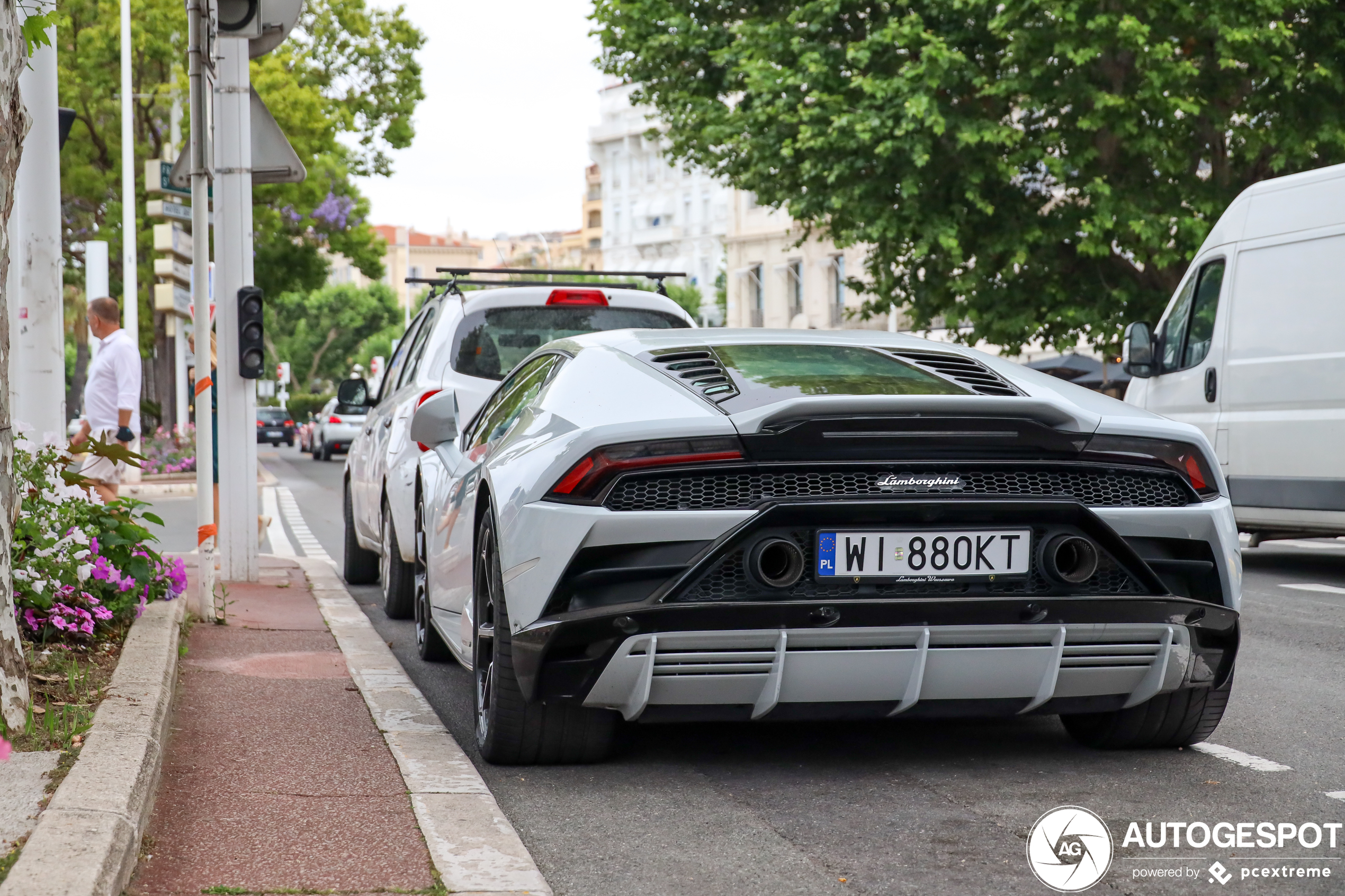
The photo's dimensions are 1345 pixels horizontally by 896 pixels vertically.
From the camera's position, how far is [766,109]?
883 inches

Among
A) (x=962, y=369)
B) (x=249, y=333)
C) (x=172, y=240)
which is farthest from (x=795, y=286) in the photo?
(x=962, y=369)

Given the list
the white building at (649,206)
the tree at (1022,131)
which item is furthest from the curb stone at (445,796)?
the white building at (649,206)

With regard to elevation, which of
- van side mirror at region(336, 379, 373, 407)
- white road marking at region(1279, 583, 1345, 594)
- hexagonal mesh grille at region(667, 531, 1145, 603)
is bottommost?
white road marking at region(1279, 583, 1345, 594)

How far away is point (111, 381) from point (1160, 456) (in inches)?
350

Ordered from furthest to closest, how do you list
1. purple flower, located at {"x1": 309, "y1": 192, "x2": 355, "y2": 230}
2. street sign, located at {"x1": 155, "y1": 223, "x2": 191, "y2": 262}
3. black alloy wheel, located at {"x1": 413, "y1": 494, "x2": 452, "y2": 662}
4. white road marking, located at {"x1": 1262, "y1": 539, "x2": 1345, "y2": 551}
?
purple flower, located at {"x1": 309, "y1": 192, "x2": 355, "y2": 230} → street sign, located at {"x1": 155, "y1": 223, "x2": 191, "y2": 262} → white road marking, located at {"x1": 1262, "y1": 539, "x2": 1345, "y2": 551} → black alloy wheel, located at {"x1": 413, "y1": 494, "x2": 452, "y2": 662}

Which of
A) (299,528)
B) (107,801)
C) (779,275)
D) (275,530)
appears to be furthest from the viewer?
(779,275)

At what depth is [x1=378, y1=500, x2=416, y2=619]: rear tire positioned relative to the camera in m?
8.69

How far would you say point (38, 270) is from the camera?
316 inches

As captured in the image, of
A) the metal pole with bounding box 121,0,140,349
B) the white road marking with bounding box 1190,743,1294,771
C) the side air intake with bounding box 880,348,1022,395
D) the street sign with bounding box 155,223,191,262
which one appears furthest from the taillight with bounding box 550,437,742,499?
the metal pole with bounding box 121,0,140,349

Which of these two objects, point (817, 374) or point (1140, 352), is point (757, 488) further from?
point (1140, 352)

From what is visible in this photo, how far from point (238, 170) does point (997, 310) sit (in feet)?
49.2

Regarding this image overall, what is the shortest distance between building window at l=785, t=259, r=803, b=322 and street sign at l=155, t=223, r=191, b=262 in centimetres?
4790

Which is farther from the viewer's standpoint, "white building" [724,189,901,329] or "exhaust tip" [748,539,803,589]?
"white building" [724,189,901,329]

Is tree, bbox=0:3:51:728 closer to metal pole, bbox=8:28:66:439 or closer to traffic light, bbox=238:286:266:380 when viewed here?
metal pole, bbox=8:28:66:439
